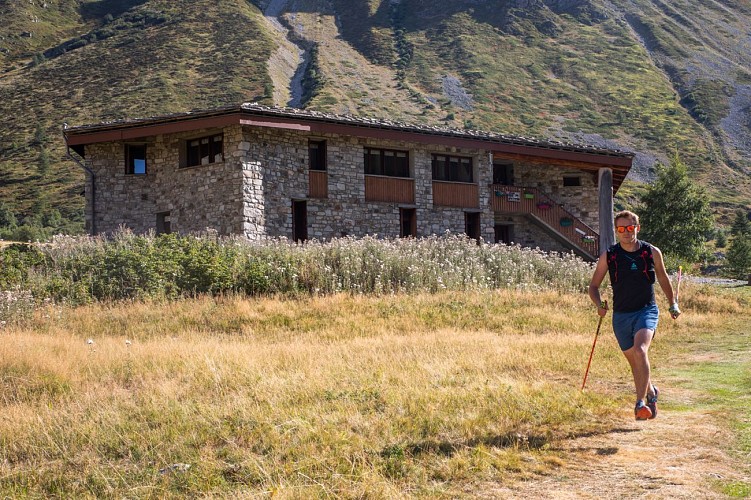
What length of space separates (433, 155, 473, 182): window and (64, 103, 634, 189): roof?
1.09 metres

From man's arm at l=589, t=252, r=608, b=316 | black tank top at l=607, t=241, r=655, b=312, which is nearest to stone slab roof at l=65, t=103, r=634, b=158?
man's arm at l=589, t=252, r=608, b=316

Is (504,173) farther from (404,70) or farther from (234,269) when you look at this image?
(404,70)

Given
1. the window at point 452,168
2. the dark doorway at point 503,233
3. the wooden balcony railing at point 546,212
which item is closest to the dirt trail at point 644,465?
the window at point 452,168

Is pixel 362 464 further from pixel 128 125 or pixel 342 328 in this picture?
pixel 128 125

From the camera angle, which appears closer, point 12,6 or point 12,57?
point 12,57

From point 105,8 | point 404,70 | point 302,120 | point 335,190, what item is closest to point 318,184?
point 335,190

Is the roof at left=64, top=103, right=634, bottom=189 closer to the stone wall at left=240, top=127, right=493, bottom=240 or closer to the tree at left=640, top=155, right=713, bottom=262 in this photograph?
the stone wall at left=240, top=127, right=493, bottom=240

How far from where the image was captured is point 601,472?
5.93 m

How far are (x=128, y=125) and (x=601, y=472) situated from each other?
71.4ft

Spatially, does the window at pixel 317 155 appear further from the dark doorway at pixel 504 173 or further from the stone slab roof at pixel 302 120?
the dark doorway at pixel 504 173

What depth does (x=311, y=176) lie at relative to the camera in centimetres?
2506

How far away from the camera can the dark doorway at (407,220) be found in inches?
1077

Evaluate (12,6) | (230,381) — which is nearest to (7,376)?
(230,381)

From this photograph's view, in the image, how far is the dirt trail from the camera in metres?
5.47
